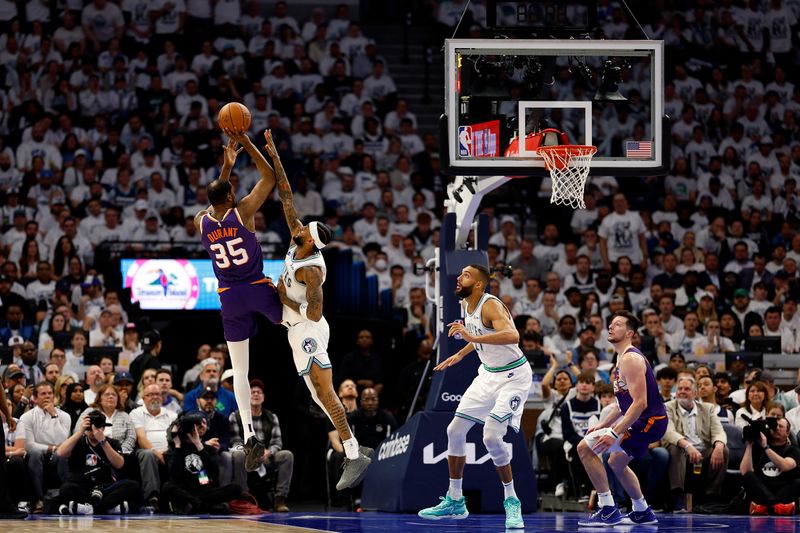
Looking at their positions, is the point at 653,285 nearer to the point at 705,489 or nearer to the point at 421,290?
the point at 421,290

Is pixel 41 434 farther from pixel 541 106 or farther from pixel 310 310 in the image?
pixel 541 106

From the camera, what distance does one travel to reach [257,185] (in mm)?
11336

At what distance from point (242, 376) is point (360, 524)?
5.75ft

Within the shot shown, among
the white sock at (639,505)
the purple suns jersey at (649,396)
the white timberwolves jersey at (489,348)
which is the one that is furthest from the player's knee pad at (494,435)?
the white sock at (639,505)

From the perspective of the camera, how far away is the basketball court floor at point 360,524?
37.3 ft

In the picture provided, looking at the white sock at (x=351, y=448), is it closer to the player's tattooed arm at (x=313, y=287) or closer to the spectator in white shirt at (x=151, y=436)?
the player's tattooed arm at (x=313, y=287)

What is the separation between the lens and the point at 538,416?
55.2 ft

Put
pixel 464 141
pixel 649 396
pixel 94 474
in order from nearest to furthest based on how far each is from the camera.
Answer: pixel 649 396, pixel 464 141, pixel 94 474

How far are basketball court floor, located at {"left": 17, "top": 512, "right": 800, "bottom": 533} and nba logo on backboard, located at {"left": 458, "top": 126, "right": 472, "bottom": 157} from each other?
11.5 ft

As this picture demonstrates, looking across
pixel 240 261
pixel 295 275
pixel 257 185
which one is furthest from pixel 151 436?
pixel 257 185

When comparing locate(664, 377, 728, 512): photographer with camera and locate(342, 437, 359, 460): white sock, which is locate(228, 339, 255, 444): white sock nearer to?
locate(342, 437, 359, 460): white sock

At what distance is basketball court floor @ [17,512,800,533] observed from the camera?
11.4 metres

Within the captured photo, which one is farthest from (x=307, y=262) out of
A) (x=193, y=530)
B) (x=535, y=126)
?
(x=535, y=126)

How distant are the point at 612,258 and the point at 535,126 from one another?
763 centimetres
